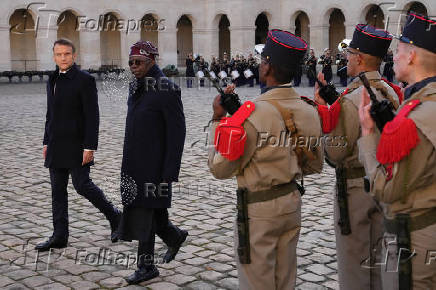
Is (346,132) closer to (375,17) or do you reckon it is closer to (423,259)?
(423,259)

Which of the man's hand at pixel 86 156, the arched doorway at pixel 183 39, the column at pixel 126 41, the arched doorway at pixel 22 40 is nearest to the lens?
the man's hand at pixel 86 156

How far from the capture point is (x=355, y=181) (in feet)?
13.2

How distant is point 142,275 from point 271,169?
196cm

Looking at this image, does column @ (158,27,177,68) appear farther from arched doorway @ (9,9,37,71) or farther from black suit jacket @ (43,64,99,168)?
black suit jacket @ (43,64,99,168)

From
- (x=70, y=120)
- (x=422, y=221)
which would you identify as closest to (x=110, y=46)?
(x=70, y=120)

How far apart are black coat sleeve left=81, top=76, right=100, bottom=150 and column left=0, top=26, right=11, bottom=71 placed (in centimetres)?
3059

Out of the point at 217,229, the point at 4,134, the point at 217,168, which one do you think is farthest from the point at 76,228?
the point at 4,134

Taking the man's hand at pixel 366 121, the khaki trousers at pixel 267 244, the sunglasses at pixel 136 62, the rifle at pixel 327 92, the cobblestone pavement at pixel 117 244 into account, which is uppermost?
Answer: the sunglasses at pixel 136 62

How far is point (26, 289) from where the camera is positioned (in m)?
4.73

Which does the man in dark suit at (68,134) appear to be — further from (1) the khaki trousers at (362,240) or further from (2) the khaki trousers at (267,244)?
(2) the khaki trousers at (267,244)

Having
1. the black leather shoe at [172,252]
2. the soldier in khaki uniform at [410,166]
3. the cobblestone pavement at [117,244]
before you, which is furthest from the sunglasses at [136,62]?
the soldier in khaki uniform at [410,166]

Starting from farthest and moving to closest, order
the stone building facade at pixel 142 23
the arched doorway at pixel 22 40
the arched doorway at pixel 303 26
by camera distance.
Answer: the arched doorway at pixel 303 26 → the arched doorway at pixel 22 40 → the stone building facade at pixel 142 23

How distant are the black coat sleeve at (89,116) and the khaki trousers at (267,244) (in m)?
2.59

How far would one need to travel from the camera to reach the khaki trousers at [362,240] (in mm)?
4027
